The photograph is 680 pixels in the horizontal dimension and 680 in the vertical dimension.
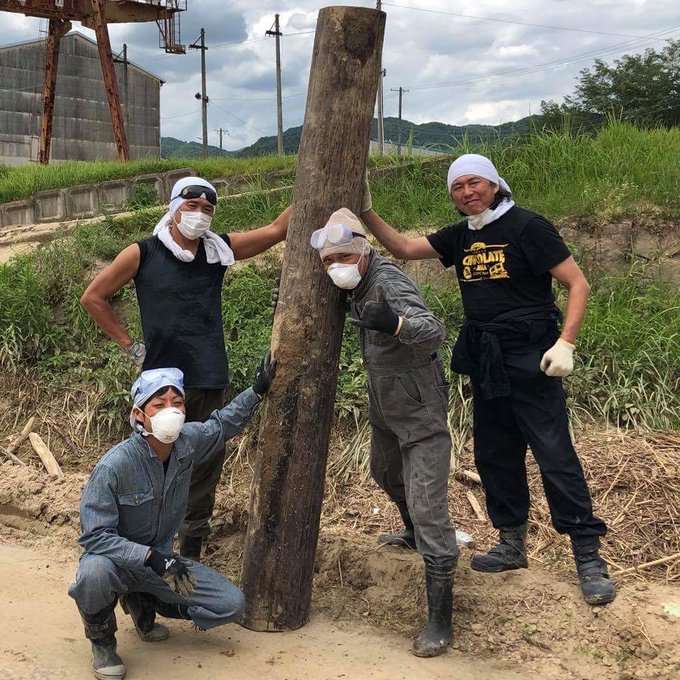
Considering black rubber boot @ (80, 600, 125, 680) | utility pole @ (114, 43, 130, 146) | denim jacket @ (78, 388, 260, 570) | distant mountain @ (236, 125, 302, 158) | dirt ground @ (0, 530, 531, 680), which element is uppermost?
utility pole @ (114, 43, 130, 146)

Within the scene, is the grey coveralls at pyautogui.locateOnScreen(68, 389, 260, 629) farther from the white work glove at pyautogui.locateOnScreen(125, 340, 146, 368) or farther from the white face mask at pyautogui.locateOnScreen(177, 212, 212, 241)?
the white face mask at pyautogui.locateOnScreen(177, 212, 212, 241)

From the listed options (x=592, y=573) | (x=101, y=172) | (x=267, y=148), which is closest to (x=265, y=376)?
(x=592, y=573)

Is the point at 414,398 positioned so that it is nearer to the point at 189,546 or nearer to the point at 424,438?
the point at 424,438

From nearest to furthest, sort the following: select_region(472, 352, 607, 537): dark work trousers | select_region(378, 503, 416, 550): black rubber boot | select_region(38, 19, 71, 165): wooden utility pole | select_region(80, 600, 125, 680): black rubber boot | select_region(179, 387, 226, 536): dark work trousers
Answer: select_region(80, 600, 125, 680): black rubber boot
select_region(472, 352, 607, 537): dark work trousers
select_region(179, 387, 226, 536): dark work trousers
select_region(378, 503, 416, 550): black rubber boot
select_region(38, 19, 71, 165): wooden utility pole

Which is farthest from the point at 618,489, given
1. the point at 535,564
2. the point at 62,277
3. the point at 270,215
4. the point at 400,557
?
the point at 62,277

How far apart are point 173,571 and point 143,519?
0.29 meters

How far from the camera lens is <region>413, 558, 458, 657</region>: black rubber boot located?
3289 millimetres

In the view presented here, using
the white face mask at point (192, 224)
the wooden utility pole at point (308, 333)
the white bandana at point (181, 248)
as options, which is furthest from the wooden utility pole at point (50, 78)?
the wooden utility pole at point (308, 333)

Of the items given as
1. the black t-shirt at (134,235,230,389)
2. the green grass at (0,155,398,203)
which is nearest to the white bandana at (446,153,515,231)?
the black t-shirt at (134,235,230,389)

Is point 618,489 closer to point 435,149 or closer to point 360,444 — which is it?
point 360,444

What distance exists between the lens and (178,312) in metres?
3.71

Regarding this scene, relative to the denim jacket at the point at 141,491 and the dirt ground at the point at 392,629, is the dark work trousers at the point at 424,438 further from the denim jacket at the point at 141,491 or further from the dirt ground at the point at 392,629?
the denim jacket at the point at 141,491

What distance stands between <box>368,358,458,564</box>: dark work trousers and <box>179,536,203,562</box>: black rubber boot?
1351mm

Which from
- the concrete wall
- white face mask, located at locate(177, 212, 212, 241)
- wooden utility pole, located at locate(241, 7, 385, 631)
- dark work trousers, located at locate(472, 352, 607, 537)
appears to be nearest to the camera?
dark work trousers, located at locate(472, 352, 607, 537)
